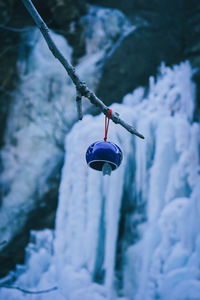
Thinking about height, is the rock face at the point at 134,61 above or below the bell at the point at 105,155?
above

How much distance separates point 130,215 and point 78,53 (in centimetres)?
227

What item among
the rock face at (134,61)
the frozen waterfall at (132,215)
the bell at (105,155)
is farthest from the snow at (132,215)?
the bell at (105,155)

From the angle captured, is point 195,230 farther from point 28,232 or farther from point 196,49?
point 196,49

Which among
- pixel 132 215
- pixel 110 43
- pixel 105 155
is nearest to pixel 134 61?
pixel 110 43

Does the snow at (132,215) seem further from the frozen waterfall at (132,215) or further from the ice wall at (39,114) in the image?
the ice wall at (39,114)

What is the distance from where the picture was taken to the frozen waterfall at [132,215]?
270 centimetres

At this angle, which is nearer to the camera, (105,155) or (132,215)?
(105,155)

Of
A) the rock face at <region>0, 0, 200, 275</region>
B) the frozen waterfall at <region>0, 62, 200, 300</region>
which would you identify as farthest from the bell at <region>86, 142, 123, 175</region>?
the rock face at <region>0, 0, 200, 275</region>

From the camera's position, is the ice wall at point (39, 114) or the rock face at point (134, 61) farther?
the rock face at point (134, 61)

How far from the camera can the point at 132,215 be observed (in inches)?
125

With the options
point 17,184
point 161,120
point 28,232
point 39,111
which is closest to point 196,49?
point 161,120

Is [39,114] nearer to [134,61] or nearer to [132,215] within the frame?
[134,61]

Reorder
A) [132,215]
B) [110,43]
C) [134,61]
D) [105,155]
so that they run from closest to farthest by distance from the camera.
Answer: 1. [105,155]
2. [132,215]
3. [134,61]
4. [110,43]

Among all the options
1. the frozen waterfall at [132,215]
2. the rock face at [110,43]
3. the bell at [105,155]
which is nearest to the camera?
the bell at [105,155]
